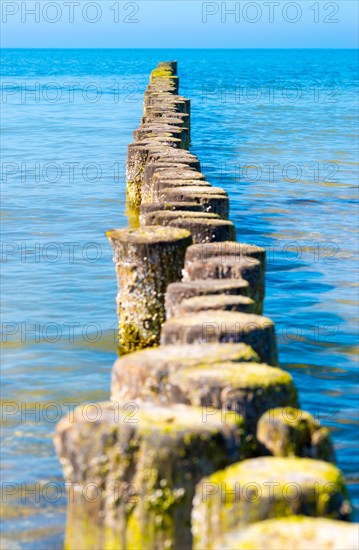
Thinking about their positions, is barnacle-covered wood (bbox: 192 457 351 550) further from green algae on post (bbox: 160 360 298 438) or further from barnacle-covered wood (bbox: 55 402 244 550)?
green algae on post (bbox: 160 360 298 438)

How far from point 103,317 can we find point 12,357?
3.75 feet

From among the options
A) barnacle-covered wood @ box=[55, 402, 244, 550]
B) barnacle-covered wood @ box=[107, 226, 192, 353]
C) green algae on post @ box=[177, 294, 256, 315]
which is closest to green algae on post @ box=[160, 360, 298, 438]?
barnacle-covered wood @ box=[55, 402, 244, 550]

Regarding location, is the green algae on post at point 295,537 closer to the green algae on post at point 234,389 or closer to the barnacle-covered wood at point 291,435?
the barnacle-covered wood at point 291,435

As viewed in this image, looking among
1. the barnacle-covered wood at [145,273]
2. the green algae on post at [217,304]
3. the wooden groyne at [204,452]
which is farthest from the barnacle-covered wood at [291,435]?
the barnacle-covered wood at [145,273]

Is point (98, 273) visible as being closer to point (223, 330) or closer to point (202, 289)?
point (202, 289)

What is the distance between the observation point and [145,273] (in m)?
5.77

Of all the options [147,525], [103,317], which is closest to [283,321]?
[103,317]

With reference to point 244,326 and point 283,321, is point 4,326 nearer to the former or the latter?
point 283,321

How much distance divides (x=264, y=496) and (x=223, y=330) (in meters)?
1.25

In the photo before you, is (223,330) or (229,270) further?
(229,270)

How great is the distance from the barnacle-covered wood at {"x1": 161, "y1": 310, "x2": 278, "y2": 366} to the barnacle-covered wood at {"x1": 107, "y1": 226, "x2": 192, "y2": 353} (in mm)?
1663

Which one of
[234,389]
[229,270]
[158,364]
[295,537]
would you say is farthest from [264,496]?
[229,270]

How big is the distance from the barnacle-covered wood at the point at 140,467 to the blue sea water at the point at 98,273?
43.8 inches

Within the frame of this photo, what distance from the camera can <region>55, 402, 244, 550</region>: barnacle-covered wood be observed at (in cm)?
291
